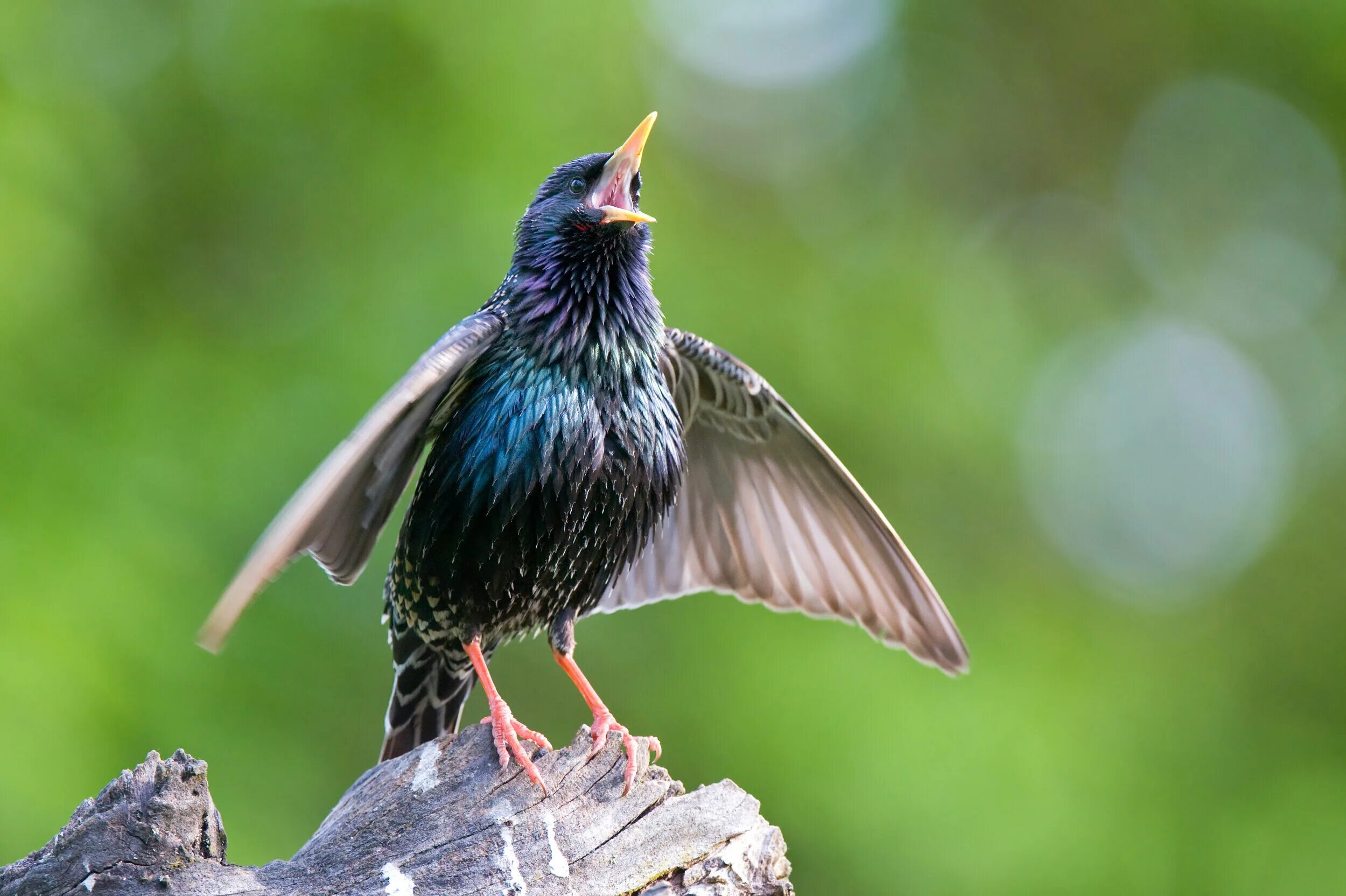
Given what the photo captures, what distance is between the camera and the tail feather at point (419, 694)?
13.8ft

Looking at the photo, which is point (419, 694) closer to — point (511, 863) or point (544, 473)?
point (544, 473)

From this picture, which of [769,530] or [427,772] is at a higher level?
[769,530]

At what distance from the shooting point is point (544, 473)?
3.51 m

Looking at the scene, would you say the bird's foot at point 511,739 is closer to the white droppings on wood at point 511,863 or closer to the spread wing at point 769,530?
the white droppings on wood at point 511,863

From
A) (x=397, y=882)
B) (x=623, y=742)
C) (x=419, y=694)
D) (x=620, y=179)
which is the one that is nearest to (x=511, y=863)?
(x=397, y=882)

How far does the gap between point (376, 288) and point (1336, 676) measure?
6198 millimetres

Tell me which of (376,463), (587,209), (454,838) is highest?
(587,209)

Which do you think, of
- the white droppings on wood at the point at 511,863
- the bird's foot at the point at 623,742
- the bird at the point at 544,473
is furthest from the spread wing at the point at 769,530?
the white droppings on wood at the point at 511,863

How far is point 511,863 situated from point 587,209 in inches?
77.9

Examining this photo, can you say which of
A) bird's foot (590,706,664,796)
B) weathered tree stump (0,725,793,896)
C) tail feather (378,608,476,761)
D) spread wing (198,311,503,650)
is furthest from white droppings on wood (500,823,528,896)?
tail feather (378,608,476,761)

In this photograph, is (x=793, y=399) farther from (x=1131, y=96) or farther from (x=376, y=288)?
(x=1131, y=96)

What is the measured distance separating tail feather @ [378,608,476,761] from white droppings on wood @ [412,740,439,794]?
3.28 feet

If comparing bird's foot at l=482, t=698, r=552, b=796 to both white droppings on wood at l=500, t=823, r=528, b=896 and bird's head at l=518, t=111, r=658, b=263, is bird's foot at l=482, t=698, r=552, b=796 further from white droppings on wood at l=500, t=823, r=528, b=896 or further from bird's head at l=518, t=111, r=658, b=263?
bird's head at l=518, t=111, r=658, b=263

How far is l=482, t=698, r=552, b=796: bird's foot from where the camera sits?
313cm
